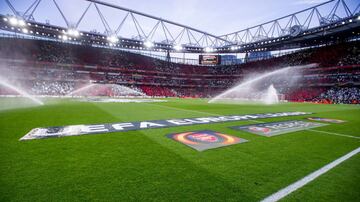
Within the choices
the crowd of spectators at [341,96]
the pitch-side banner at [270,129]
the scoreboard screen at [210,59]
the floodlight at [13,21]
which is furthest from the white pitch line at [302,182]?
the scoreboard screen at [210,59]

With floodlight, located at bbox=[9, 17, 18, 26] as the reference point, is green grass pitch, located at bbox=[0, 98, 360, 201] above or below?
below

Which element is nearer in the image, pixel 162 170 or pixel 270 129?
pixel 162 170

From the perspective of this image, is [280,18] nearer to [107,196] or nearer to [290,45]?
[290,45]

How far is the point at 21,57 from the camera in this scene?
5025cm

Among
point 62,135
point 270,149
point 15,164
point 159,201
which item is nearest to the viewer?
point 159,201

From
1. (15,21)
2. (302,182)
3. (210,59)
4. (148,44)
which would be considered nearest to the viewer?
(302,182)

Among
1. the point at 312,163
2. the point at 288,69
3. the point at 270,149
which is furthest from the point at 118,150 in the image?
the point at 288,69

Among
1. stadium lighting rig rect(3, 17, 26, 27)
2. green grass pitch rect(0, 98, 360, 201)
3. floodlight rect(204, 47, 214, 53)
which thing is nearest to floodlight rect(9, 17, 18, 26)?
stadium lighting rig rect(3, 17, 26, 27)

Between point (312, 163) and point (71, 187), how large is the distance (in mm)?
5658

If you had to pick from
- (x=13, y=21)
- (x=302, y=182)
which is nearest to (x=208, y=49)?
(x=13, y=21)

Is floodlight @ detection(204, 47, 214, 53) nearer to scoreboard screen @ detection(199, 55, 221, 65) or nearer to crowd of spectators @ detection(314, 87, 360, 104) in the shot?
scoreboard screen @ detection(199, 55, 221, 65)

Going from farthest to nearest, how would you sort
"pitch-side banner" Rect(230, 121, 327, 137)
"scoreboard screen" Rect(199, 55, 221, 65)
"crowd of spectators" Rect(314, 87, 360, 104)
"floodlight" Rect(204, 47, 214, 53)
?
1. "floodlight" Rect(204, 47, 214, 53)
2. "scoreboard screen" Rect(199, 55, 221, 65)
3. "crowd of spectators" Rect(314, 87, 360, 104)
4. "pitch-side banner" Rect(230, 121, 327, 137)

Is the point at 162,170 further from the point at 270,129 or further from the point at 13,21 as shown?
the point at 13,21

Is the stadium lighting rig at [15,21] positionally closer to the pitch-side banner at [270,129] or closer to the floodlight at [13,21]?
the floodlight at [13,21]
